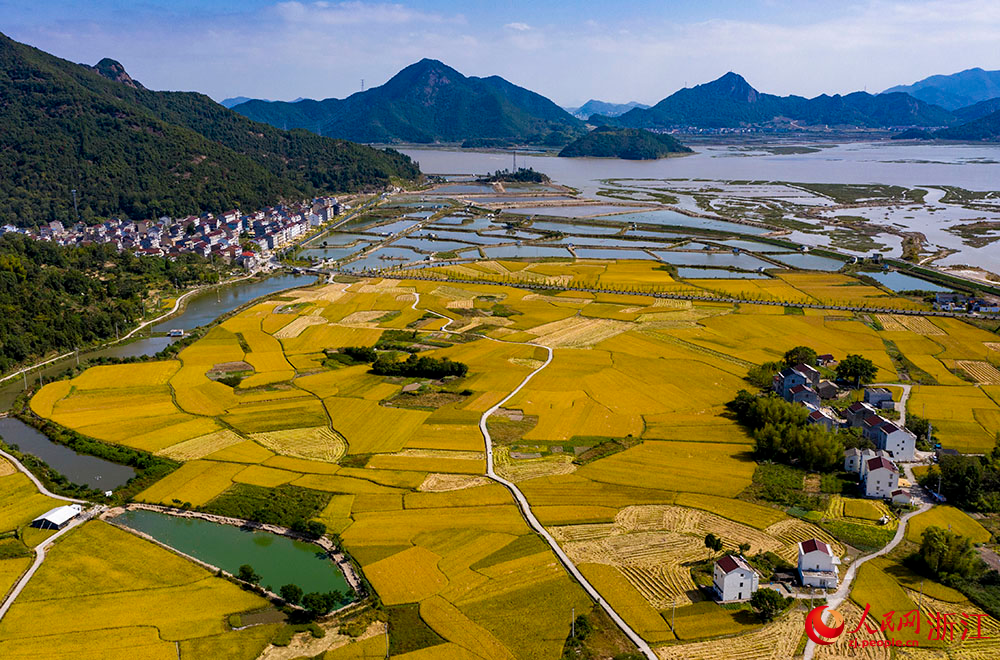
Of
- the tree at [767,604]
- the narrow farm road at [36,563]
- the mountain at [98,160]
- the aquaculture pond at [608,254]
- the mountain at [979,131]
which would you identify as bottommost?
the tree at [767,604]

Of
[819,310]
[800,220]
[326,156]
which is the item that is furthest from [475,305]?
[326,156]

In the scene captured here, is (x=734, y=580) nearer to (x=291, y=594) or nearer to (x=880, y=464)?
(x=880, y=464)

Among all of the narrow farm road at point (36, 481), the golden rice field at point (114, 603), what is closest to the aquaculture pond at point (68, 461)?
the narrow farm road at point (36, 481)

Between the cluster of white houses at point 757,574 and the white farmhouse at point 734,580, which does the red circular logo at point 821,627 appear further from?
the white farmhouse at point 734,580

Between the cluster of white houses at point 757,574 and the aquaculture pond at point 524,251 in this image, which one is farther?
the aquaculture pond at point 524,251

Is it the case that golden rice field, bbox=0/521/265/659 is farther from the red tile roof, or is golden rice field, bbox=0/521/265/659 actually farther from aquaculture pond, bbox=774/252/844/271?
aquaculture pond, bbox=774/252/844/271

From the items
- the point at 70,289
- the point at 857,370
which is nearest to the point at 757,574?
the point at 857,370

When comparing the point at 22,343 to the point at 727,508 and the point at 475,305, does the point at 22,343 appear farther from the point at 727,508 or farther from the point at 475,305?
the point at 727,508
